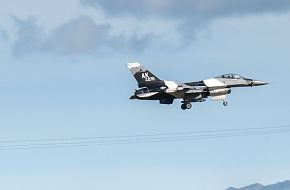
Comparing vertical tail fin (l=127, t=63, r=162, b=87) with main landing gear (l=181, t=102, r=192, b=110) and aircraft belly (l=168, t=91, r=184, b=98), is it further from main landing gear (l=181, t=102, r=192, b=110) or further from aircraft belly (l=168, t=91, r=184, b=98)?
main landing gear (l=181, t=102, r=192, b=110)

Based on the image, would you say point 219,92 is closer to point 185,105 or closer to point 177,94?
point 185,105

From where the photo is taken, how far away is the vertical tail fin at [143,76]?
175 metres

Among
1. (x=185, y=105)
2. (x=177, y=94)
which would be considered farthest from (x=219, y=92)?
(x=177, y=94)

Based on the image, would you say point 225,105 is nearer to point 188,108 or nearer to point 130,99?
point 188,108

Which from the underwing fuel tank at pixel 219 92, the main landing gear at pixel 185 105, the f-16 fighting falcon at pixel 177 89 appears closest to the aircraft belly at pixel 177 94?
the f-16 fighting falcon at pixel 177 89

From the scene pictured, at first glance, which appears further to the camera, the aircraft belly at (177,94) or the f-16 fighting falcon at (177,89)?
the aircraft belly at (177,94)

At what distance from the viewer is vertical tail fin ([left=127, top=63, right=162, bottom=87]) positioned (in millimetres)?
174750

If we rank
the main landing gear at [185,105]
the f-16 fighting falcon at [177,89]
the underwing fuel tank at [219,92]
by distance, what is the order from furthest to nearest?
the underwing fuel tank at [219,92], the main landing gear at [185,105], the f-16 fighting falcon at [177,89]

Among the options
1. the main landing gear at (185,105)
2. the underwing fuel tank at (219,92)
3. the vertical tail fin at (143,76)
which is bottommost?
the main landing gear at (185,105)

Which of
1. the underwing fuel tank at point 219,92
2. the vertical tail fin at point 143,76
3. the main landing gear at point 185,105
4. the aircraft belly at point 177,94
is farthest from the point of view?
the underwing fuel tank at point 219,92

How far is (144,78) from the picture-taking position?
578ft

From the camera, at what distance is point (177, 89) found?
6885 inches

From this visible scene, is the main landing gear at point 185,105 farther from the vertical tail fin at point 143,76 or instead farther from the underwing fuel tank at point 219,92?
the vertical tail fin at point 143,76

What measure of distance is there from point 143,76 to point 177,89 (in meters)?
7.18
